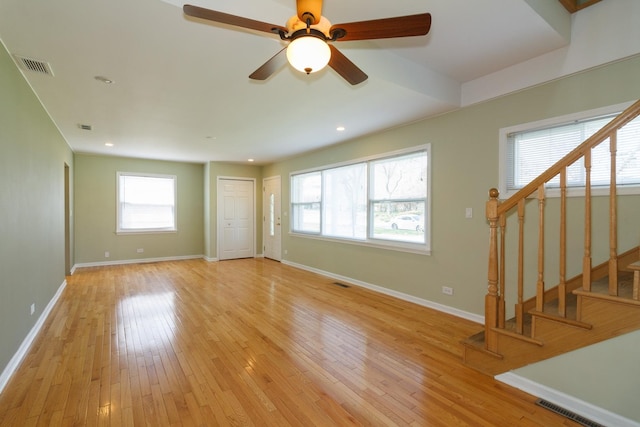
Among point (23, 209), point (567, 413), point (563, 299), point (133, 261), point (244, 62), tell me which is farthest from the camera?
point (133, 261)

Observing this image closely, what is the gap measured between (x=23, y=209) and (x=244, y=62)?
2502 millimetres

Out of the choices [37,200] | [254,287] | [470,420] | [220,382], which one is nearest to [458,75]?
[470,420]

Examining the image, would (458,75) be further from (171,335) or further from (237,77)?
(171,335)

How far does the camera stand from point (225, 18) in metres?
1.53

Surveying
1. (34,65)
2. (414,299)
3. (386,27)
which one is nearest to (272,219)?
(414,299)

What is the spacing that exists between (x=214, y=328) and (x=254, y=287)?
5.52ft

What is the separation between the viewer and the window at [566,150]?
7.94ft

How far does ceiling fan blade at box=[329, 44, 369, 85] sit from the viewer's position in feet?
5.94

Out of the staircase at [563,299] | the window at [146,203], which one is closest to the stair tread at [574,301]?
the staircase at [563,299]

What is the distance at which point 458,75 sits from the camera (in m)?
3.26

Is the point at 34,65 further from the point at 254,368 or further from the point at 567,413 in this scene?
the point at 567,413

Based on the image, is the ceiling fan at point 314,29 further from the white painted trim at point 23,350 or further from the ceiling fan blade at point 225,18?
the white painted trim at point 23,350

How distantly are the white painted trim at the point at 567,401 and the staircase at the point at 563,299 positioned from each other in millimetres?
85

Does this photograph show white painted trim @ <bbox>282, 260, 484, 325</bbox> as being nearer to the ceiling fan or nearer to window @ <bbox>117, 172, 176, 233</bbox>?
the ceiling fan
